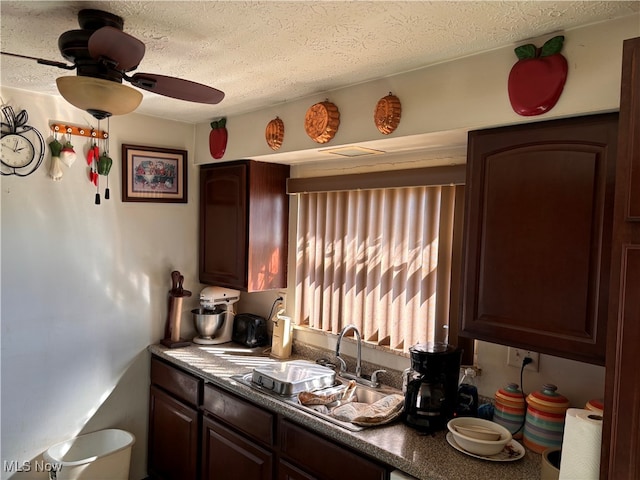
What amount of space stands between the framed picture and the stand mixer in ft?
2.11

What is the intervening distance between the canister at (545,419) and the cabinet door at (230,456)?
1.10 meters

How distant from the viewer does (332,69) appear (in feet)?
6.21

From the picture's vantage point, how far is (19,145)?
7.66ft

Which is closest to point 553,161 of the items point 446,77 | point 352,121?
point 446,77

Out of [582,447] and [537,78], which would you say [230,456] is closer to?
[582,447]

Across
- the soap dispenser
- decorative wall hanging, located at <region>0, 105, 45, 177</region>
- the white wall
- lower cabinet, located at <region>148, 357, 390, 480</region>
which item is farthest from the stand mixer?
decorative wall hanging, located at <region>0, 105, 45, 177</region>

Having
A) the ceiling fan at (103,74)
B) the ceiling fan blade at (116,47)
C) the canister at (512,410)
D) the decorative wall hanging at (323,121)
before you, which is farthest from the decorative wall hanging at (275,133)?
the canister at (512,410)

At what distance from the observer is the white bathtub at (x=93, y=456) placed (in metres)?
2.36

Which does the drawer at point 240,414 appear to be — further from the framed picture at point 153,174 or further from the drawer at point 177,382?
the framed picture at point 153,174

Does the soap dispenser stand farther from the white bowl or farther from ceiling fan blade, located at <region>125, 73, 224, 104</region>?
ceiling fan blade, located at <region>125, 73, 224, 104</region>

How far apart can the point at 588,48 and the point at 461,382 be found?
1.37 metres

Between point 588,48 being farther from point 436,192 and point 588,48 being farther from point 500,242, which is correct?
point 436,192

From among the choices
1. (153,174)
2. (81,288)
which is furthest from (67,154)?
(81,288)
